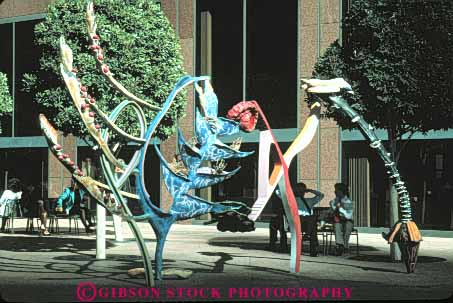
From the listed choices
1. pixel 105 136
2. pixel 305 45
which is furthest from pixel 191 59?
pixel 105 136

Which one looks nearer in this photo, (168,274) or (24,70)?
(168,274)

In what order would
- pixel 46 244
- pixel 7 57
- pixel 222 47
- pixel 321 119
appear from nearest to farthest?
pixel 46 244 < pixel 321 119 < pixel 222 47 < pixel 7 57

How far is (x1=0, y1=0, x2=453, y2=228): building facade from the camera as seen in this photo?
23703 millimetres

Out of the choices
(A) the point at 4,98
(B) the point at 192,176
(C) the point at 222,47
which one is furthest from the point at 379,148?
(A) the point at 4,98

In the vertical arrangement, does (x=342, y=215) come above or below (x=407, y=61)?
below

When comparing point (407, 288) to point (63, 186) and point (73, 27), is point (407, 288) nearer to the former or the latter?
point (73, 27)

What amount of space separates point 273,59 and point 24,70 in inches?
A: 423

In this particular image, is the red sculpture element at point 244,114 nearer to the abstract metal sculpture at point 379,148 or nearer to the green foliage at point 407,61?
the abstract metal sculpture at point 379,148

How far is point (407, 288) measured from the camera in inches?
463

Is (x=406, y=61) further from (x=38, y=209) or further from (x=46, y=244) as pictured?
(x=38, y=209)

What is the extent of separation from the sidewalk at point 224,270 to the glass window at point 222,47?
715 centimetres

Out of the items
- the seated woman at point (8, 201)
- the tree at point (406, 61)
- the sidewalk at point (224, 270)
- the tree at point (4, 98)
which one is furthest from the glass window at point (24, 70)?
the tree at point (406, 61)

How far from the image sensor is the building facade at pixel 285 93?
23.7m

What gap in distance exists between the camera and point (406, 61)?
48.5ft
